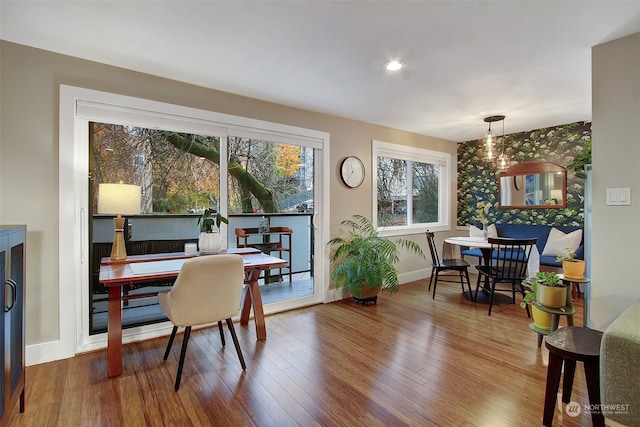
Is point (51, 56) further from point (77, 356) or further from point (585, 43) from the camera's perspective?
point (585, 43)

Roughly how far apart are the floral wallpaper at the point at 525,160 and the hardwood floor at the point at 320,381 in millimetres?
2349

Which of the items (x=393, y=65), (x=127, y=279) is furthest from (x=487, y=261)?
(x=127, y=279)

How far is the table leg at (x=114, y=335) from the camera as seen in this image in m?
2.17

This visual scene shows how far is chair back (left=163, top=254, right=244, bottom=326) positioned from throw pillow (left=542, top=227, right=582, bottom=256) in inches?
169

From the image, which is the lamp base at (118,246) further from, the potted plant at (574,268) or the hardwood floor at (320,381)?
the potted plant at (574,268)

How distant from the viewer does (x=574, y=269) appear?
224 cm

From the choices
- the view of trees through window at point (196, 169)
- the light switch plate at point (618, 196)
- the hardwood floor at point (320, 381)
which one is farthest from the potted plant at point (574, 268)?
the view of trees through window at point (196, 169)

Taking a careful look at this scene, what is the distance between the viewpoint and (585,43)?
7.23 ft

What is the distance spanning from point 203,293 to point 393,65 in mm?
2243

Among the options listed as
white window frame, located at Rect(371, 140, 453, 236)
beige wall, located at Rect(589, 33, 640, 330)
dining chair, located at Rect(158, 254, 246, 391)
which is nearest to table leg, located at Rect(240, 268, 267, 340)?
dining chair, located at Rect(158, 254, 246, 391)

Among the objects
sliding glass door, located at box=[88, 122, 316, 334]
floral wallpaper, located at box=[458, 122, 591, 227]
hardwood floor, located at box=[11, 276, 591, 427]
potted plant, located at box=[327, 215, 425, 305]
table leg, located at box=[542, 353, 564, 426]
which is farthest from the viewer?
floral wallpaper, located at box=[458, 122, 591, 227]

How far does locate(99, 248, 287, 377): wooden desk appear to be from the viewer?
2.10 meters

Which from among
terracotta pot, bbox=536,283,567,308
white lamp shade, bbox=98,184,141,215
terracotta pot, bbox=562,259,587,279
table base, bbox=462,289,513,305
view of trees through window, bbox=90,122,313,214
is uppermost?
view of trees through window, bbox=90,122,313,214
